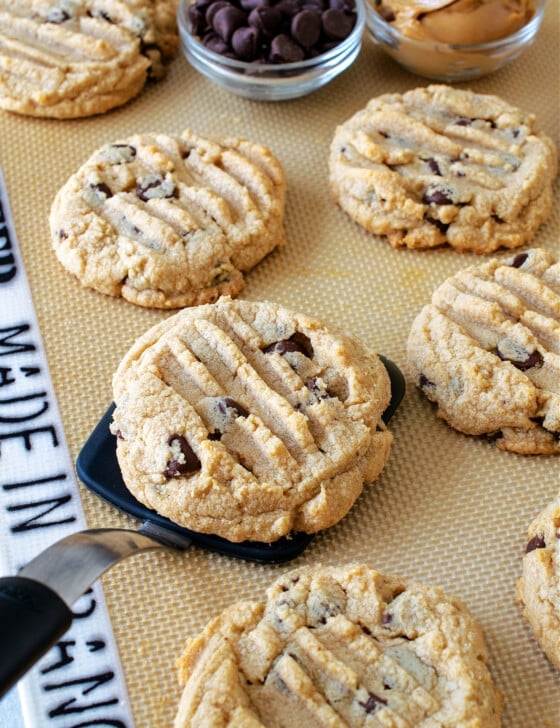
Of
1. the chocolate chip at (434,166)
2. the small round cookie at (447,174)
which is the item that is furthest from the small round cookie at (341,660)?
the chocolate chip at (434,166)

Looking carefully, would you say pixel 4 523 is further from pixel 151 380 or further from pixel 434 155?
pixel 434 155

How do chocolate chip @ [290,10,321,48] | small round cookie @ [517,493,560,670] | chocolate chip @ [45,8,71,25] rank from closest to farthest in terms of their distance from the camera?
small round cookie @ [517,493,560,670] < chocolate chip @ [290,10,321,48] < chocolate chip @ [45,8,71,25]

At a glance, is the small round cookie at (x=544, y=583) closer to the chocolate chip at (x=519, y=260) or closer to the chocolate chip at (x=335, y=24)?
the chocolate chip at (x=519, y=260)

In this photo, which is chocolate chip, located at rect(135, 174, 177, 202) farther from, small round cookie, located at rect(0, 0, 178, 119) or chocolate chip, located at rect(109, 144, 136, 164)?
small round cookie, located at rect(0, 0, 178, 119)

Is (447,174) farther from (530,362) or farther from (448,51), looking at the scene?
(530,362)

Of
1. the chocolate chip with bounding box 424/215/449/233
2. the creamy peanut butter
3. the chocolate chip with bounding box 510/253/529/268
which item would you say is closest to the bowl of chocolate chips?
the creamy peanut butter

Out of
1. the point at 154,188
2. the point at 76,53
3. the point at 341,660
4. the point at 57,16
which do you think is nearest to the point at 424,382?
the point at 341,660

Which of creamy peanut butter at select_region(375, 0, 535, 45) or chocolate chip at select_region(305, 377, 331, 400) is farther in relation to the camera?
creamy peanut butter at select_region(375, 0, 535, 45)
